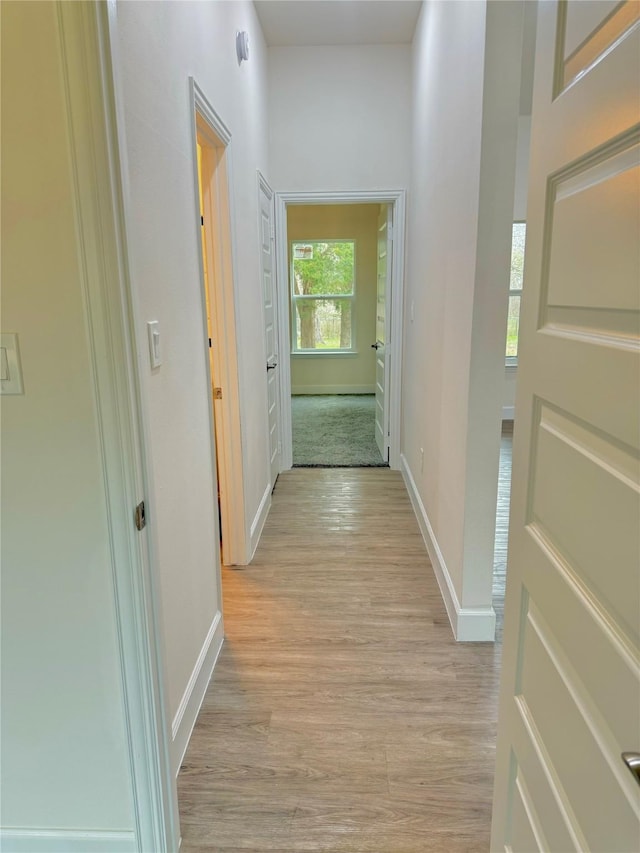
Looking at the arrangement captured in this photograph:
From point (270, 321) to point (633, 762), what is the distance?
362 centimetres

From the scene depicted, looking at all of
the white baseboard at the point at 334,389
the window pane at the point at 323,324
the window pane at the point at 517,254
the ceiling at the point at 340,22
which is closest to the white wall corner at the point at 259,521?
the ceiling at the point at 340,22

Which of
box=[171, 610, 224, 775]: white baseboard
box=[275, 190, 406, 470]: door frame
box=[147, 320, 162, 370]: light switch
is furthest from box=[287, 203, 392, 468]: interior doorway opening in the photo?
box=[147, 320, 162, 370]: light switch

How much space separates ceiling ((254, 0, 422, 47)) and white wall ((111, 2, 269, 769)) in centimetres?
108

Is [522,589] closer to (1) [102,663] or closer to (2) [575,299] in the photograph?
(2) [575,299]

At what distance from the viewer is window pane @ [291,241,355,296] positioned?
297 inches

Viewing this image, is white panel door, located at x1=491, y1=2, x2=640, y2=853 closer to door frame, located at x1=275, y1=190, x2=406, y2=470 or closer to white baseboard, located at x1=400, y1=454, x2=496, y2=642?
white baseboard, located at x1=400, y1=454, x2=496, y2=642

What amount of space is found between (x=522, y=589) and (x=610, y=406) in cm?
53

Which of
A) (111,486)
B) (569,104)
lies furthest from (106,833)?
(569,104)

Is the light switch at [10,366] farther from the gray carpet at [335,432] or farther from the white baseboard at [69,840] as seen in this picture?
the gray carpet at [335,432]

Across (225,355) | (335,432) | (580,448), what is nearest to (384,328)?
(335,432)

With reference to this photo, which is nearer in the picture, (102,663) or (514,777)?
(514,777)

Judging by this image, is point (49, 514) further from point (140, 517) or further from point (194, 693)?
point (194, 693)

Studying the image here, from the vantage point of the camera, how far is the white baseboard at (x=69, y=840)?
1.36 m

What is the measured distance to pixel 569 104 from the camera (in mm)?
848
